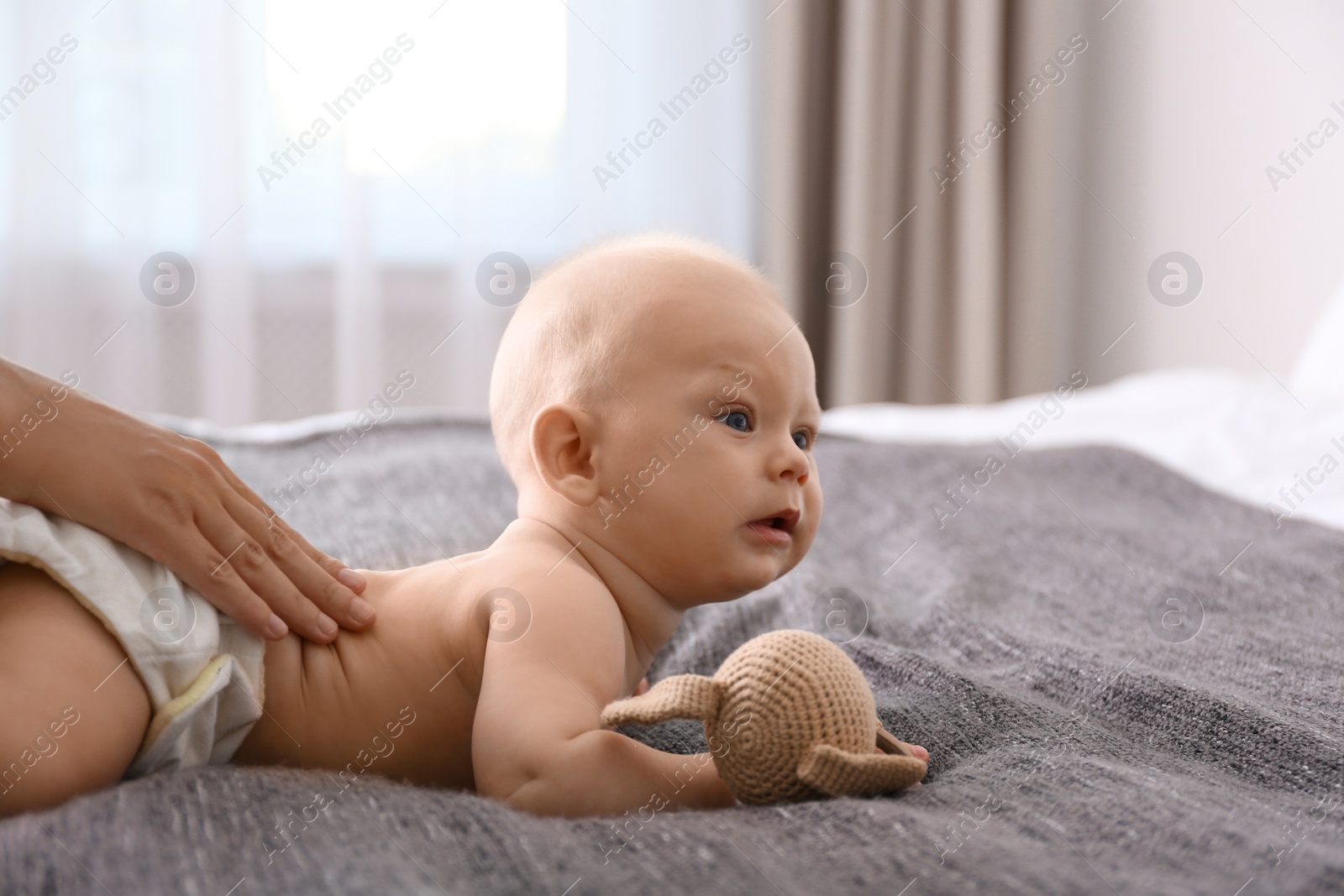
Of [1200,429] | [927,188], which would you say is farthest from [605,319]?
[927,188]

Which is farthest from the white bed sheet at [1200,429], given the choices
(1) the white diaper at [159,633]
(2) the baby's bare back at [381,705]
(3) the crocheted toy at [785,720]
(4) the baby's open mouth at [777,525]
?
(1) the white diaper at [159,633]

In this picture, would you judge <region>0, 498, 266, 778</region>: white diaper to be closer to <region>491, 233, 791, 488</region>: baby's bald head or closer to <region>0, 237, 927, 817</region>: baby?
<region>0, 237, 927, 817</region>: baby

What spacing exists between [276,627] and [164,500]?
11 centimetres

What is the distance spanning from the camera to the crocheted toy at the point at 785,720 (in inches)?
25.4

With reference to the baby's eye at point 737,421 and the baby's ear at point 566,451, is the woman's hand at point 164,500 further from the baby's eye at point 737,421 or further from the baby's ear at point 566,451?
the baby's eye at point 737,421

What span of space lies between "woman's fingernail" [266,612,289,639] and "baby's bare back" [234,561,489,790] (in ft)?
0.05

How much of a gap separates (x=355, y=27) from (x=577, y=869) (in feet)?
8.38

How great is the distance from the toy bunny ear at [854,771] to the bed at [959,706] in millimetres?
17

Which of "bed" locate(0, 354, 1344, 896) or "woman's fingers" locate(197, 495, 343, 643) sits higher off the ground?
"woman's fingers" locate(197, 495, 343, 643)

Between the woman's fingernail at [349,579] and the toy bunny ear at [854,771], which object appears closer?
the toy bunny ear at [854,771]

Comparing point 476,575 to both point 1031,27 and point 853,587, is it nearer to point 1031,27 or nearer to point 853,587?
point 853,587

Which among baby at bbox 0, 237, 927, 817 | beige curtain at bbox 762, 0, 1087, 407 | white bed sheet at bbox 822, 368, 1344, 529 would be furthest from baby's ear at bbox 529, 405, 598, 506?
beige curtain at bbox 762, 0, 1087, 407

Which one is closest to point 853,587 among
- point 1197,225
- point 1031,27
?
point 1197,225

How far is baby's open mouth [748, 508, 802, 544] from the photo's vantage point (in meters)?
0.83
